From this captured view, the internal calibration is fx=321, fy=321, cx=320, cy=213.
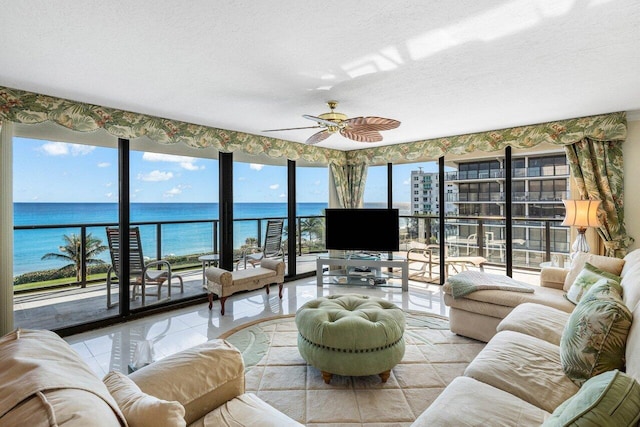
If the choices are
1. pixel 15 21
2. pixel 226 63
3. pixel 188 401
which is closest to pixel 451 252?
pixel 226 63

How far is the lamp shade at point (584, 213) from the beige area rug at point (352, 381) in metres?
1.87

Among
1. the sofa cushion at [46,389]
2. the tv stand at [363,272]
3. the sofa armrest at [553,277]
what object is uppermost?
the sofa cushion at [46,389]

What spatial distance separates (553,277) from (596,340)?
83.4 inches

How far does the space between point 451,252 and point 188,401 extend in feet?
15.8

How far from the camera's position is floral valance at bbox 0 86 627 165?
3076mm

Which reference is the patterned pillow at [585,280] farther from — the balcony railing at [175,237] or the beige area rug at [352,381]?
the balcony railing at [175,237]

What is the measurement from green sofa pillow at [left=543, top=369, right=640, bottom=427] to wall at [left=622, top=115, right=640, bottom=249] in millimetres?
3805

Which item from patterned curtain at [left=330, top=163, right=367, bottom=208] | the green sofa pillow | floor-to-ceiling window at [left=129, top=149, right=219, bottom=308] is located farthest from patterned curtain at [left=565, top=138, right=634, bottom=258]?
floor-to-ceiling window at [left=129, top=149, right=219, bottom=308]

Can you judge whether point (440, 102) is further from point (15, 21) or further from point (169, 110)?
point (15, 21)

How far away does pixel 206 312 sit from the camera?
13.4 feet

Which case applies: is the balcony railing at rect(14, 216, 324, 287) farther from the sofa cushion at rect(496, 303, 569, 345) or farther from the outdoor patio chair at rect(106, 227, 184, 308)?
the sofa cushion at rect(496, 303, 569, 345)

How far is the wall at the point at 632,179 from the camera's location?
3676 millimetres

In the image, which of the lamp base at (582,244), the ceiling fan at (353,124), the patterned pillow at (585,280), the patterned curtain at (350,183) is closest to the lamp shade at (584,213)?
the lamp base at (582,244)

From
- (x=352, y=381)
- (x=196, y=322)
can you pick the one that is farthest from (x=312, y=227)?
(x=352, y=381)
